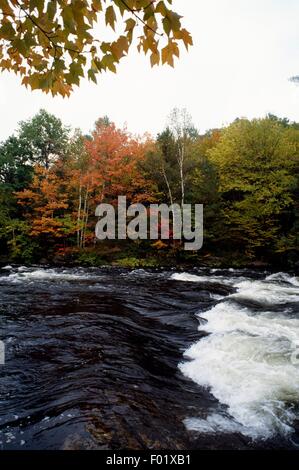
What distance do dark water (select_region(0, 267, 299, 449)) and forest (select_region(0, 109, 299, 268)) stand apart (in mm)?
10842

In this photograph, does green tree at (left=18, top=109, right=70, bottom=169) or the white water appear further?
green tree at (left=18, top=109, right=70, bottom=169)

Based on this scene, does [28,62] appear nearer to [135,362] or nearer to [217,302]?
[135,362]

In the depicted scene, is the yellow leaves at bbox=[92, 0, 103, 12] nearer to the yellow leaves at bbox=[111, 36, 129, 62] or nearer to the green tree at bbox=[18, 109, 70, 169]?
the yellow leaves at bbox=[111, 36, 129, 62]

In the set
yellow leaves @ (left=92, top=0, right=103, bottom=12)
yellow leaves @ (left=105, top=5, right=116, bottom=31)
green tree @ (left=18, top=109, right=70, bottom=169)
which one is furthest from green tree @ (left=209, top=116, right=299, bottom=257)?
yellow leaves @ (left=105, top=5, right=116, bottom=31)

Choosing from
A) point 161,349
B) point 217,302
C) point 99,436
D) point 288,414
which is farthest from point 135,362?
point 217,302

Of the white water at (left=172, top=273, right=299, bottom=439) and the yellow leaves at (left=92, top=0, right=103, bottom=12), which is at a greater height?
the yellow leaves at (left=92, top=0, right=103, bottom=12)

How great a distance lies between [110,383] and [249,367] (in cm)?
192

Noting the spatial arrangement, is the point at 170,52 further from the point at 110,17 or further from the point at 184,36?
the point at 110,17

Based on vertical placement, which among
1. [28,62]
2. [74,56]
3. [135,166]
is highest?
[135,166]

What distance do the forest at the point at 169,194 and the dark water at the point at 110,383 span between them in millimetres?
10842

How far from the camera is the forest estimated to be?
1792 centimetres

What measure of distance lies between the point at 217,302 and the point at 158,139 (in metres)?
14.1

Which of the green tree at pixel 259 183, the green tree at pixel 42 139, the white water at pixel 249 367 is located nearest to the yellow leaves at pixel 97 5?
the white water at pixel 249 367

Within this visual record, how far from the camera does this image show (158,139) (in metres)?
20.0
